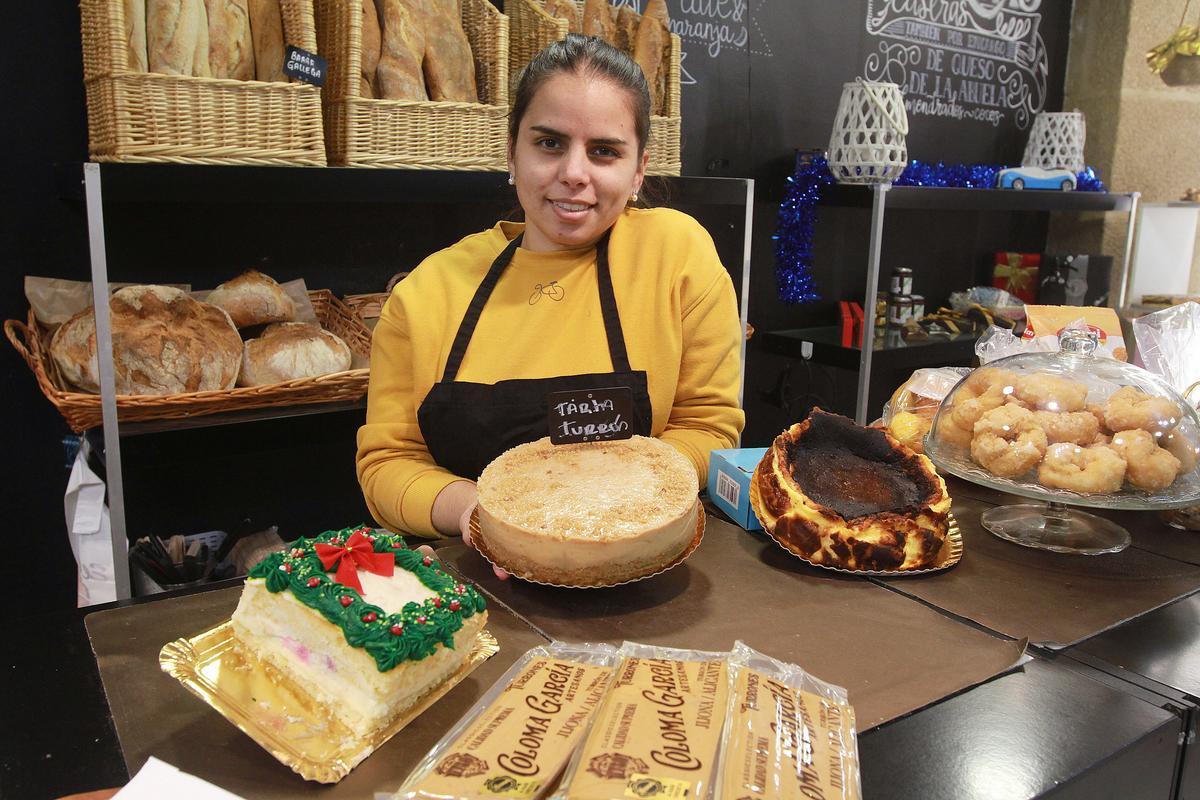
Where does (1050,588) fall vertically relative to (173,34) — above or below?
below

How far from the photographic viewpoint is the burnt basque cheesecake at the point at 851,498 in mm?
1178

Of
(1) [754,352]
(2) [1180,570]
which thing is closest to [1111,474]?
(2) [1180,570]

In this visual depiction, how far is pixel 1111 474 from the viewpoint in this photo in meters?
1.18

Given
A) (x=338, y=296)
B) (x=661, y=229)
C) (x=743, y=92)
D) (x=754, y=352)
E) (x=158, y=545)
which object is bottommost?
(x=158, y=545)

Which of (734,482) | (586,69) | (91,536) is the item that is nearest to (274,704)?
(734,482)

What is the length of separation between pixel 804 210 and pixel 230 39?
2278mm

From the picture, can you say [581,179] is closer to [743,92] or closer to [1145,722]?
[1145,722]

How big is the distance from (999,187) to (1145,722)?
3.67 meters

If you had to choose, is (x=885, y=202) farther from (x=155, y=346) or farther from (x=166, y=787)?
(x=166, y=787)

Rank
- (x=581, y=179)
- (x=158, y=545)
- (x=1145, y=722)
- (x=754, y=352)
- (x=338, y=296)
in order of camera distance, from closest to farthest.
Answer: (x=1145, y=722) → (x=581, y=179) → (x=158, y=545) → (x=338, y=296) → (x=754, y=352)

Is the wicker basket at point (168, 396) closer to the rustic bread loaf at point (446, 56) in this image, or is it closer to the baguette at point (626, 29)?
the rustic bread loaf at point (446, 56)

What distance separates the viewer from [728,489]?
139cm

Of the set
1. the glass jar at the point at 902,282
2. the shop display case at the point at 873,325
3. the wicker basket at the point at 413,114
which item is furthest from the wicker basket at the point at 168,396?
the glass jar at the point at 902,282

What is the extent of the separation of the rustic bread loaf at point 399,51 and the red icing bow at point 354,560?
5.66 feet
